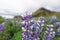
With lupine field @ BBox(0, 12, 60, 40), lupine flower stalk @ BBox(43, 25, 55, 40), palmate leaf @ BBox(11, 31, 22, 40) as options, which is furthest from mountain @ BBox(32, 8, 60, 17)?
lupine flower stalk @ BBox(43, 25, 55, 40)

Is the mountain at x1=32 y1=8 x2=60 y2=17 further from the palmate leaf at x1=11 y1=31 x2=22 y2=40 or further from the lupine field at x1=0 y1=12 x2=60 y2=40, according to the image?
the palmate leaf at x1=11 y1=31 x2=22 y2=40

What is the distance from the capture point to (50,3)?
103 inches

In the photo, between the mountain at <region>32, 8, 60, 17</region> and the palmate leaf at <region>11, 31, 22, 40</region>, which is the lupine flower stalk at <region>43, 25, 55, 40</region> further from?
the mountain at <region>32, 8, 60, 17</region>

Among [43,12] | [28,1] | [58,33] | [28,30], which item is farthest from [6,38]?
[28,1]

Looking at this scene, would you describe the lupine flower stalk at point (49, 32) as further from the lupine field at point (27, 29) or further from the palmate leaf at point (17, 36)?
the palmate leaf at point (17, 36)

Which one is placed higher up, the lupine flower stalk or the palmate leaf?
the lupine flower stalk

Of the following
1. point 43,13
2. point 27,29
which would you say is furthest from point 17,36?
point 43,13

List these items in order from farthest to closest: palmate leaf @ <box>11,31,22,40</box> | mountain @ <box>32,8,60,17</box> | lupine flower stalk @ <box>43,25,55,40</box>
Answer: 1. mountain @ <box>32,8,60,17</box>
2. palmate leaf @ <box>11,31,22,40</box>
3. lupine flower stalk @ <box>43,25,55,40</box>

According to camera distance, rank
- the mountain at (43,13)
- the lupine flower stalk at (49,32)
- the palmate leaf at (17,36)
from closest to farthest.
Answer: the lupine flower stalk at (49,32) < the palmate leaf at (17,36) < the mountain at (43,13)

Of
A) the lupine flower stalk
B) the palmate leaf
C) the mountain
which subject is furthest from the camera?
the mountain

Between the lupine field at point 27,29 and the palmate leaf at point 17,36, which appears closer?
the lupine field at point 27,29

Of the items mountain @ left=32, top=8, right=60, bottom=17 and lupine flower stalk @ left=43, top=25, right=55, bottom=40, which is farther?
mountain @ left=32, top=8, right=60, bottom=17

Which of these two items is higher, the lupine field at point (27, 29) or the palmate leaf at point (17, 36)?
the lupine field at point (27, 29)

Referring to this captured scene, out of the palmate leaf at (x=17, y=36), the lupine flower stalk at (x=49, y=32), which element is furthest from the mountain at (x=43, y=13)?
the lupine flower stalk at (x=49, y=32)
